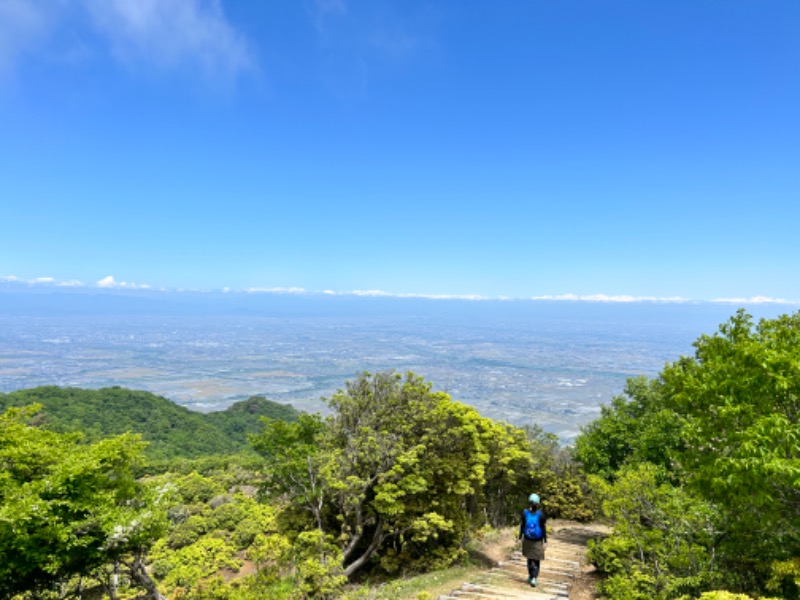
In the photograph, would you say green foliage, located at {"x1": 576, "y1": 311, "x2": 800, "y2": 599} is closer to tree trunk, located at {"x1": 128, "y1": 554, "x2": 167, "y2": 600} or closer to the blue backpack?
the blue backpack

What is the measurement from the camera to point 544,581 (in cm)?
902

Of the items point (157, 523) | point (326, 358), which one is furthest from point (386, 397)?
point (326, 358)

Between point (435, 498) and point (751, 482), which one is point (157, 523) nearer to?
point (435, 498)

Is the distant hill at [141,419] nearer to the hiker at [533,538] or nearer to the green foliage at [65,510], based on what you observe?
the green foliage at [65,510]

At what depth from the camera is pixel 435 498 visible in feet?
43.8

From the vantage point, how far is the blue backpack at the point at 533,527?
28.0ft

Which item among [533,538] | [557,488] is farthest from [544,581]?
[557,488]

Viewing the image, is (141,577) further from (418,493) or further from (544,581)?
(544,581)

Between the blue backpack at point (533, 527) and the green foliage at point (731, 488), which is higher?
the green foliage at point (731, 488)

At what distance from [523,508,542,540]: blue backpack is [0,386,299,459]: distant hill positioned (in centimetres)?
5525

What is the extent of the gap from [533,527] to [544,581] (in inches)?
61.0

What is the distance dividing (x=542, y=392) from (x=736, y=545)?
323 feet

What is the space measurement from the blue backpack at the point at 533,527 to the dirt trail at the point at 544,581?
94cm

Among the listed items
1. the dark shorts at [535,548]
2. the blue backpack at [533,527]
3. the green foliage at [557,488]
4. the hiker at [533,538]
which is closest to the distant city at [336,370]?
the green foliage at [557,488]
